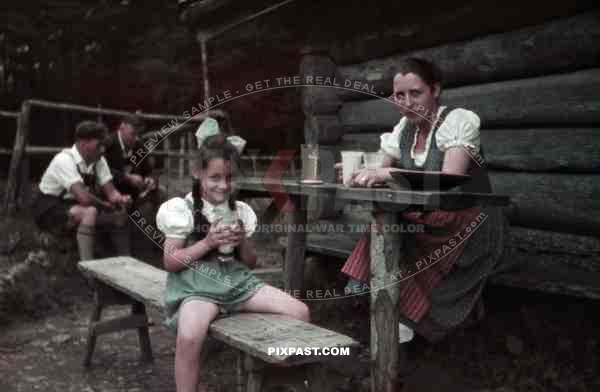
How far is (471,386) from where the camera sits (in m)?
3.25

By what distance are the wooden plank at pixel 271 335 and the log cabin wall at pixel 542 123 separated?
1.32m

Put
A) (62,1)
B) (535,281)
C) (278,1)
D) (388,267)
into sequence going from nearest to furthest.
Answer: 1. (388,267)
2. (535,281)
3. (278,1)
4. (62,1)

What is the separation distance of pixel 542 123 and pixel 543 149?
0.17m

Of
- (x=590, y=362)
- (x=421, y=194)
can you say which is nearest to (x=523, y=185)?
(x=590, y=362)

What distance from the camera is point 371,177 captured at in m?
2.68

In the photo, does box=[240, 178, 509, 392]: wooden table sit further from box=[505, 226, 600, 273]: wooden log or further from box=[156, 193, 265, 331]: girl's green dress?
box=[505, 226, 600, 273]: wooden log

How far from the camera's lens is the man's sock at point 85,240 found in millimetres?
5641

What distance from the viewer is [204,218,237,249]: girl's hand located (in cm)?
263

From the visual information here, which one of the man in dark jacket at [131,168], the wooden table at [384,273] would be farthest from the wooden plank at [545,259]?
the man in dark jacket at [131,168]

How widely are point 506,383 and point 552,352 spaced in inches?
12.5

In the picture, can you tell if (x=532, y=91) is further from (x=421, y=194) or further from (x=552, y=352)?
(x=421, y=194)

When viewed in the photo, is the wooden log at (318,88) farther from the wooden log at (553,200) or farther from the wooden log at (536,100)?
the wooden log at (553,200)

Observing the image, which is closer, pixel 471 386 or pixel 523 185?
pixel 471 386

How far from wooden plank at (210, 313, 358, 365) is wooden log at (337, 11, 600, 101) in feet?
7.61
